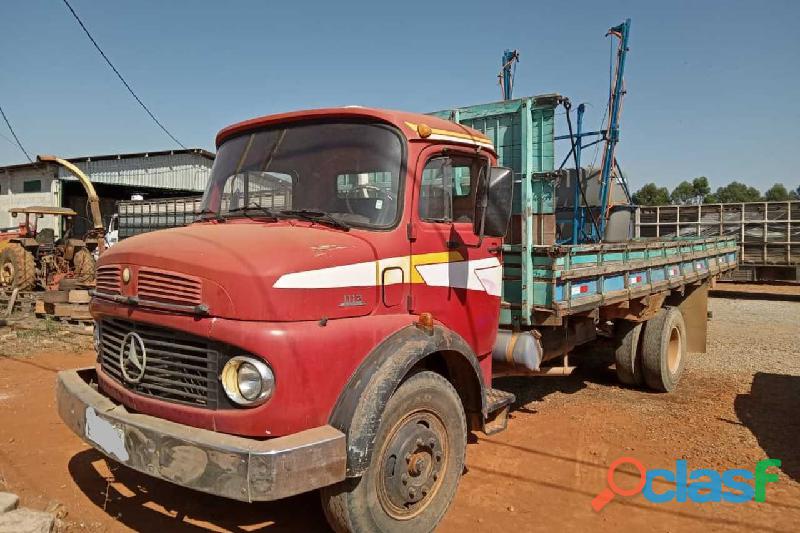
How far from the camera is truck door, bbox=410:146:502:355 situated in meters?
3.38

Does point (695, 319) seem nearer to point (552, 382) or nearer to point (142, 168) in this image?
point (552, 382)

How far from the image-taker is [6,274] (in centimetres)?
1415

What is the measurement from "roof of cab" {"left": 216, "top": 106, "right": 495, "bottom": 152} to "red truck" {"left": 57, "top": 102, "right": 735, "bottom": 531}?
1 cm

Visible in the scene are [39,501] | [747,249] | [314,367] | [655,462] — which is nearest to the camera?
[314,367]

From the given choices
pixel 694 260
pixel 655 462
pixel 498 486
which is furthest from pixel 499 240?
pixel 694 260

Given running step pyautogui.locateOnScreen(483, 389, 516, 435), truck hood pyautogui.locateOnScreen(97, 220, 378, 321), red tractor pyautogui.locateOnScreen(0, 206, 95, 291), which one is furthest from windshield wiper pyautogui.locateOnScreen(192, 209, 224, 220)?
red tractor pyautogui.locateOnScreen(0, 206, 95, 291)

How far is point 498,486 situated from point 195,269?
8.63 ft

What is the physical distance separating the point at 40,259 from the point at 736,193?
67.2 meters

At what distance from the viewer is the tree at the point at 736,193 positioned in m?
60.1

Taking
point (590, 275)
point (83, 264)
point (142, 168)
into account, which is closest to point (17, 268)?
point (83, 264)

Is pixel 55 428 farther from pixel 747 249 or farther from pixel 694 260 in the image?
pixel 747 249

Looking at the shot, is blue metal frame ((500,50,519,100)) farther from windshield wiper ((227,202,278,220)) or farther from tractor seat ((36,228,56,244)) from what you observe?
tractor seat ((36,228,56,244))

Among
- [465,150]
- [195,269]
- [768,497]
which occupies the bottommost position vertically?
[768,497]

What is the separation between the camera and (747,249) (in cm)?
1617
